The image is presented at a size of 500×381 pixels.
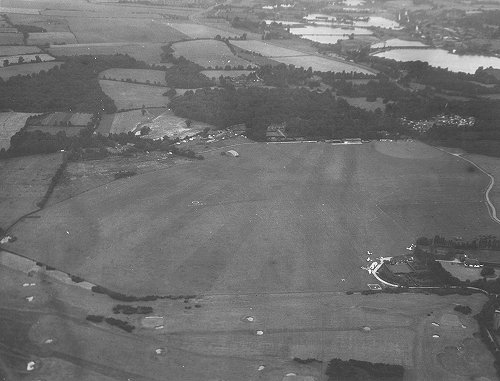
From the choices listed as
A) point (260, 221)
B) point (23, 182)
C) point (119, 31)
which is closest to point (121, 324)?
point (260, 221)

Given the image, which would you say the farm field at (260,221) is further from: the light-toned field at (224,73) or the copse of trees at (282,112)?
the light-toned field at (224,73)

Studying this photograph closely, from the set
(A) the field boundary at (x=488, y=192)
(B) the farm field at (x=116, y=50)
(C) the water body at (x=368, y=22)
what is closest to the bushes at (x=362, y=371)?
(A) the field boundary at (x=488, y=192)

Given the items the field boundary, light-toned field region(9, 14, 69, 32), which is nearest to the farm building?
the field boundary

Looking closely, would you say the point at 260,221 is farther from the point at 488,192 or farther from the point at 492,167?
the point at 492,167

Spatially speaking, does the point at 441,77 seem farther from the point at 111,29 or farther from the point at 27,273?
the point at 27,273

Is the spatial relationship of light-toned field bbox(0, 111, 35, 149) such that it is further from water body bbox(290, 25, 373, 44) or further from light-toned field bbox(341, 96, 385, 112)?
water body bbox(290, 25, 373, 44)
